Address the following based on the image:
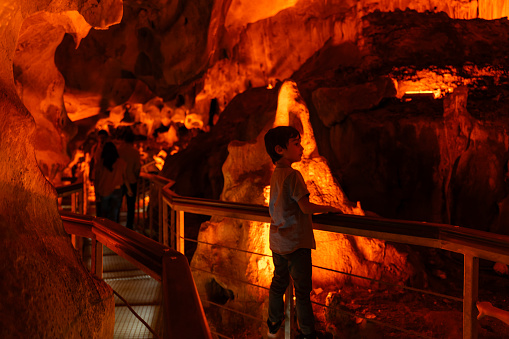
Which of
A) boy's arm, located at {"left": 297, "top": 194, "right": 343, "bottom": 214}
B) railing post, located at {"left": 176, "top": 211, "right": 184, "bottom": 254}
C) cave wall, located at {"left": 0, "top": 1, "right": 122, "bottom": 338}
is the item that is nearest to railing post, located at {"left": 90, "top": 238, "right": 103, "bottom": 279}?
cave wall, located at {"left": 0, "top": 1, "right": 122, "bottom": 338}

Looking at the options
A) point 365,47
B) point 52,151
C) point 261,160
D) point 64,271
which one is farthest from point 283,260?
point 365,47

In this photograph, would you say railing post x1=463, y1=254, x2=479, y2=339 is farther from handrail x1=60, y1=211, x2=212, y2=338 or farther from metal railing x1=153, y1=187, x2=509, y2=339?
handrail x1=60, y1=211, x2=212, y2=338

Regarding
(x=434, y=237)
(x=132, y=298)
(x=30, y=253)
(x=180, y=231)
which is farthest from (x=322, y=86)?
(x=30, y=253)

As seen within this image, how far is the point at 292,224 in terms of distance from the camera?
274 cm

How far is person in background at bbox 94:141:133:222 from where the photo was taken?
622 centimetres

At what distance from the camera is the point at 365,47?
45.4 feet

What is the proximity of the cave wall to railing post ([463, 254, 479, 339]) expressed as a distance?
1445 millimetres

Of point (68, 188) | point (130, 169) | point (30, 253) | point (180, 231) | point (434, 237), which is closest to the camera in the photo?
point (30, 253)

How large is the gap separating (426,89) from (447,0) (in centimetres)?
317

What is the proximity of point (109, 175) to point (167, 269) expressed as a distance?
508cm

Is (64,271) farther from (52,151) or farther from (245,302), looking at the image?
(52,151)

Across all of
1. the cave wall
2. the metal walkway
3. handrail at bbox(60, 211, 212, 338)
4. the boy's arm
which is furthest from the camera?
the metal walkway

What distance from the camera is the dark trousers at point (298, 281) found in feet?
9.03

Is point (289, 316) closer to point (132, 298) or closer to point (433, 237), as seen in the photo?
point (433, 237)
